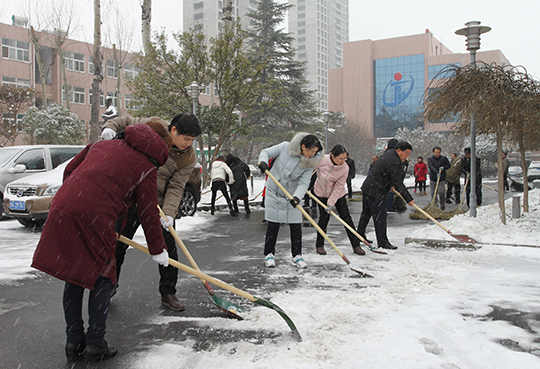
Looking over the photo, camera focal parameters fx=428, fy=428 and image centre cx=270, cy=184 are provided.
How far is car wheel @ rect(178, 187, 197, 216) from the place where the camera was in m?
10.4

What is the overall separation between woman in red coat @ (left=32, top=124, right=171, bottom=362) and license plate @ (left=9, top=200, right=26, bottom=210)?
20.4 ft

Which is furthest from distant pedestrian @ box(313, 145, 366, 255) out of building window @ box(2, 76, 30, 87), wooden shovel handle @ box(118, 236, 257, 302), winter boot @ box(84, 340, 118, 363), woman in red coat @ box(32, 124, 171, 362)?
building window @ box(2, 76, 30, 87)

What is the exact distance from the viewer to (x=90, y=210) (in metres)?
2.49

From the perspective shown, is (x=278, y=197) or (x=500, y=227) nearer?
(x=278, y=197)

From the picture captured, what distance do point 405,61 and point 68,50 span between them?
65.0 metres

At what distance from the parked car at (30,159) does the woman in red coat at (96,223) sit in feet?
25.5

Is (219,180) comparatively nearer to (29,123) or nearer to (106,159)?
(106,159)

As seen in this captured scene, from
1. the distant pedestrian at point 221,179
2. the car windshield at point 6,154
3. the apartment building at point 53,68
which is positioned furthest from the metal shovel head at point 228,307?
the apartment building at point 53,68

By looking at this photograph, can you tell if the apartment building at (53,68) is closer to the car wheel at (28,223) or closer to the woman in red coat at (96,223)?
the car wheel at (28,223)

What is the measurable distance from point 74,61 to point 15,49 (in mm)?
5289

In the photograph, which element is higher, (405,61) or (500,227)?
(405,61)

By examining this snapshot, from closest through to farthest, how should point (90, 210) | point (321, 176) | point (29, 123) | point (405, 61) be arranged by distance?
1. point (90, 210)
2. point (321, 176)
3. point (29, 123)
4. point (405, 61)

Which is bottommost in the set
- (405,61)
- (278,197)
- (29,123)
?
(278,197)

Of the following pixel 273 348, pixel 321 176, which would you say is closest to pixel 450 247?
pixel 321 176
